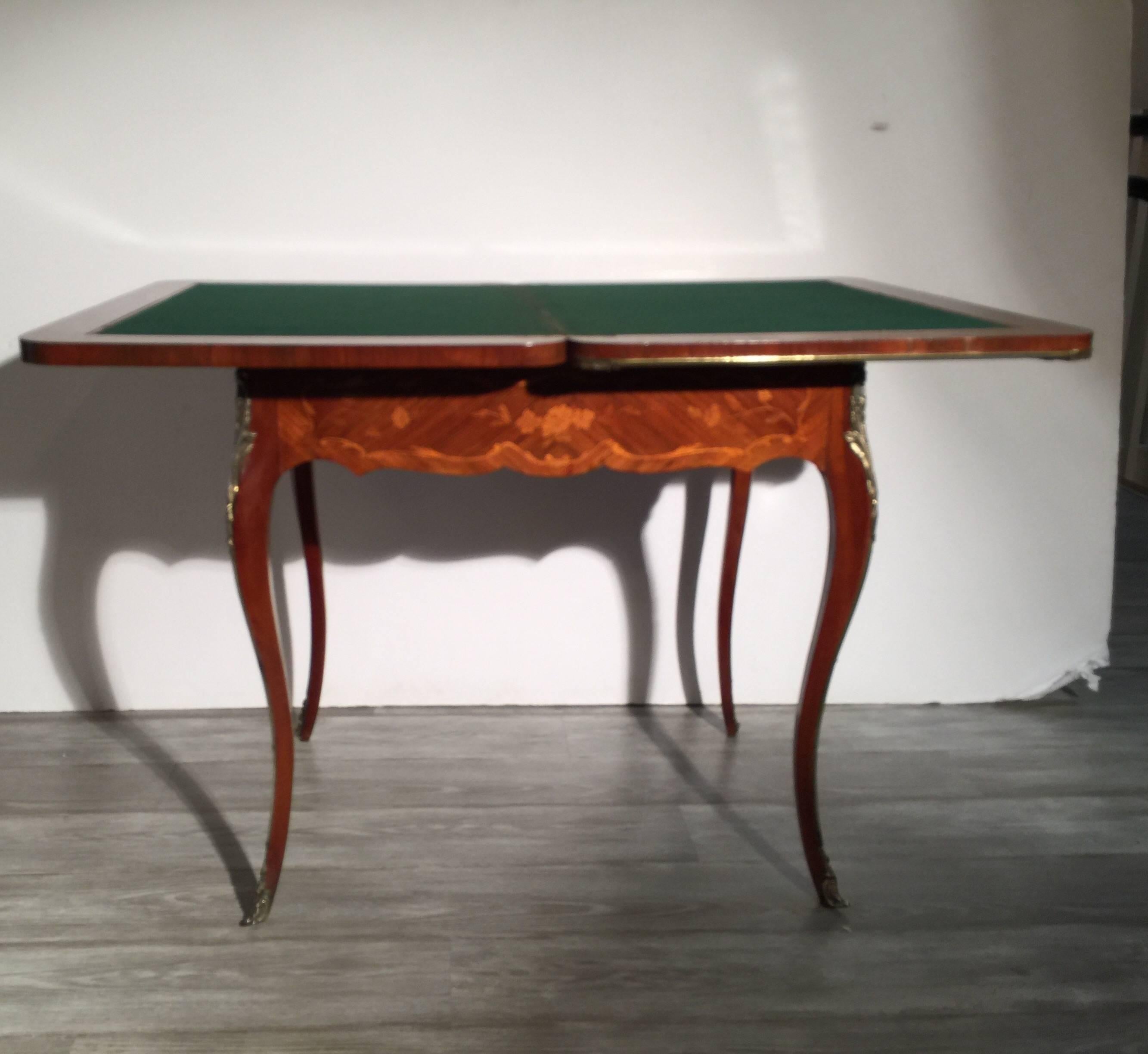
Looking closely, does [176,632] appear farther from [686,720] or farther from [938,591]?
[938,591]

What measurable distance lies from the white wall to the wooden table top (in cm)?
44

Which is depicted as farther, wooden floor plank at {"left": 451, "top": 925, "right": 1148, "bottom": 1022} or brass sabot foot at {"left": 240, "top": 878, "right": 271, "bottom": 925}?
brass sabot foot at {"left": 240, "top": 878, "right": 271, "bottom": 925}

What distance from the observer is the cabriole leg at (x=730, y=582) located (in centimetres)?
218

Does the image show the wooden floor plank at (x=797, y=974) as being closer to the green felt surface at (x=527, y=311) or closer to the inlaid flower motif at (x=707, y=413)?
the inlaid flower motif at (x=707, y=413)

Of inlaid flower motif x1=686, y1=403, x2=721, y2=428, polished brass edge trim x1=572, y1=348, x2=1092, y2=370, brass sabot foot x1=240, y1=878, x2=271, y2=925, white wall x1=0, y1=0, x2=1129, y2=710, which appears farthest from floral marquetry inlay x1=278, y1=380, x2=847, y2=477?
white wall x1=0, y1=0, x2=1129, y2=710

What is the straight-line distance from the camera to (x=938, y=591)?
243cm

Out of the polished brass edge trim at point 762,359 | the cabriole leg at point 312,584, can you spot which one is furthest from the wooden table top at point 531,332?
the cabriole leg at point 312,584

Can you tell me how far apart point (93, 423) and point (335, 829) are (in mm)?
933

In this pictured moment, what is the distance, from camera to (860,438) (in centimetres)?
154

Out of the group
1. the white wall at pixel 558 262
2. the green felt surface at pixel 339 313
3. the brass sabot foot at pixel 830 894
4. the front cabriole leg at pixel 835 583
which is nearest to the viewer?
the green felt surface at pixel 339 313

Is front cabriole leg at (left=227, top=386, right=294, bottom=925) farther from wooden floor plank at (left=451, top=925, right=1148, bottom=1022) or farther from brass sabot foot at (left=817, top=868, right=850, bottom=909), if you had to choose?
brass sabot foot at (left=817, top=868, right=850, bottom=909)

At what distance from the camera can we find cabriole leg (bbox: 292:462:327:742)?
84.8 inches

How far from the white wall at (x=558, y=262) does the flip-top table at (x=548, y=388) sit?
0.59 m

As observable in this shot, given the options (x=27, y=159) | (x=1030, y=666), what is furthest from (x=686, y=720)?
(x=27, y=159)
